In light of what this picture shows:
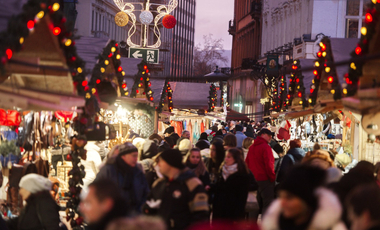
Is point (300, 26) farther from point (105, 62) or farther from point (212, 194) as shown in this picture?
point (212, 194)

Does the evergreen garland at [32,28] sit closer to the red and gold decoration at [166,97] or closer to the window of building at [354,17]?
the red and gold decoration at [166,97]

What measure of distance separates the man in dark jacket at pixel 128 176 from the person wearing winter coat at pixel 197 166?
106 centimetres

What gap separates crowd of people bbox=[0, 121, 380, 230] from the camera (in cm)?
Result: 461

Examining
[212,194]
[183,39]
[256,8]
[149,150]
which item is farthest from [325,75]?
[183,39]

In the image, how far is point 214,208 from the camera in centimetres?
848

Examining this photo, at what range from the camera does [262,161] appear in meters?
11.6

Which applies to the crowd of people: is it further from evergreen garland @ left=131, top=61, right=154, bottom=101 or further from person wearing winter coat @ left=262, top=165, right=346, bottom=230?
evergreen garland @ left=131, top=61, right=154, bottom=101

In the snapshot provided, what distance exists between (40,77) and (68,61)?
1.93 ft

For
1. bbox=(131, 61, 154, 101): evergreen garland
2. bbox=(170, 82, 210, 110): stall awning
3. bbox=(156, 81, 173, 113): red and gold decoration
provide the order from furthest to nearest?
bbox=(170, 82, 210, 110): stall awning < bbox=(156, 81, 173, 113): red and gold decoration < bbox=(131, 61, 154, 101): evergreen garland

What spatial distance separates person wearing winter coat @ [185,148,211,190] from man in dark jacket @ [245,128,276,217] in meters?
2.76

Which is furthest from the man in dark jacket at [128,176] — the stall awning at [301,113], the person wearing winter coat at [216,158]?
the stall awning at [301,113]

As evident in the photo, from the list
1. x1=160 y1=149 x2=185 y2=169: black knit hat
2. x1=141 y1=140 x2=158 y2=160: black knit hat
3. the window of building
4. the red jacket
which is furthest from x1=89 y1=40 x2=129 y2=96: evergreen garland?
the window of building

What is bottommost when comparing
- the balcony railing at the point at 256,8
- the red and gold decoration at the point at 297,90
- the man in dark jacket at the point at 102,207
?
the man in dark jacket at the point at 102,207

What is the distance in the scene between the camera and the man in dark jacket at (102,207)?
4.57m
